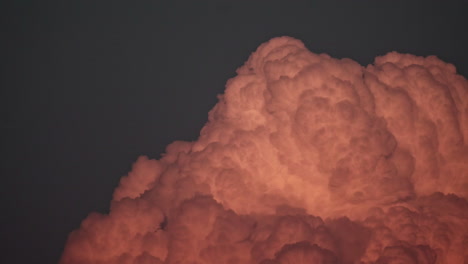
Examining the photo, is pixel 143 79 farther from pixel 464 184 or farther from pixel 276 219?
pixel 464 184

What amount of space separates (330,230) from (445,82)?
6.74 m

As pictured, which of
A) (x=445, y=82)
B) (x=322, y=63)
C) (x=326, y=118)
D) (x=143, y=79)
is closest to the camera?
(x=326, y=118)

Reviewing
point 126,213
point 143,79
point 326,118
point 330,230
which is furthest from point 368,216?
point 143,79

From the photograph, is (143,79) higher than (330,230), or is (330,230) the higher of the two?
(143,79)

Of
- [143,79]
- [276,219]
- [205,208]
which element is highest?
[143,79]

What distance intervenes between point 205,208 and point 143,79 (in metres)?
16.7

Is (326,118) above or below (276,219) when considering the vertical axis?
above

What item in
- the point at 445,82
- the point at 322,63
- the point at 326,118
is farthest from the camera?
the point at 445,82

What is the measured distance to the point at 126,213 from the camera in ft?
41.2

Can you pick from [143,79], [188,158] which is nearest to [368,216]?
[188,158]

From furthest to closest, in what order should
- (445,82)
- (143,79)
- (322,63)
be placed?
(143,79) → (445,82) → (322,63)

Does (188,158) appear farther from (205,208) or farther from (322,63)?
(322,63)

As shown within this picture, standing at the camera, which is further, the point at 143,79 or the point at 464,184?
the point at 143,79

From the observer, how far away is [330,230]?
457 inches
